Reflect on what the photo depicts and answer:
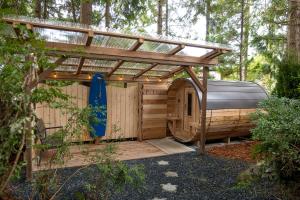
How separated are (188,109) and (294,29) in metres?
3.58

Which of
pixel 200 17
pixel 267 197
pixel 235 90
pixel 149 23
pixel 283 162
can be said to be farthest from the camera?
pixel 149 23

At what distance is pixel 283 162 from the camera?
285cm

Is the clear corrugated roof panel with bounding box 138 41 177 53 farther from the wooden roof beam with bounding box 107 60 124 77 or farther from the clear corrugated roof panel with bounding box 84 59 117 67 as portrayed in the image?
the clear corrugated roof panel with bounding box 84 59 117 67

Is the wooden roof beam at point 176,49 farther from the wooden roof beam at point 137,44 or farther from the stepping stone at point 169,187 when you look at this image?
the stepping stone at point 169,187

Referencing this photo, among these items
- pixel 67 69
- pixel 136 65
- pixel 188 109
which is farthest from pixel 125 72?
pixel 188 109

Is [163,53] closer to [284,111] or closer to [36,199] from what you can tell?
[284,111]

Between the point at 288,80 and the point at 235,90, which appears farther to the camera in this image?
the point at 235,90

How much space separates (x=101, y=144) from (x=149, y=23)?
9.44 metres

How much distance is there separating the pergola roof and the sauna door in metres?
1.65

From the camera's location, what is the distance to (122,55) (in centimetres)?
476

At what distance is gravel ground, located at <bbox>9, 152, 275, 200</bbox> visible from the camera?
3.49m

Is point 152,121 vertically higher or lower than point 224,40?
lower

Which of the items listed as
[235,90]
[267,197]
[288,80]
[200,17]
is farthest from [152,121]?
[200,17]

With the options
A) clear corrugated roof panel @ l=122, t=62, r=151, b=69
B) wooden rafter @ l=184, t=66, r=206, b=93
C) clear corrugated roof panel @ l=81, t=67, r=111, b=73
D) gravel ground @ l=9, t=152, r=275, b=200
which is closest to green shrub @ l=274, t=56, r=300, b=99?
wooden rafter @ l=184, t=66, r=206, b=93
